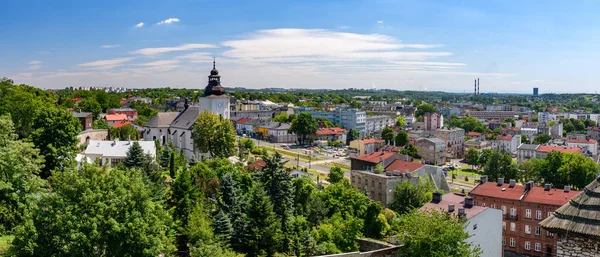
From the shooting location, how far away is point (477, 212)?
29781 mm

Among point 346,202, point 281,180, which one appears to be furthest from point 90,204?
point 346,202

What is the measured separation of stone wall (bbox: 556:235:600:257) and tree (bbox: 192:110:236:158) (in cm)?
3728

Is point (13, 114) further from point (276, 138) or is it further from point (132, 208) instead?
point (276, 138)

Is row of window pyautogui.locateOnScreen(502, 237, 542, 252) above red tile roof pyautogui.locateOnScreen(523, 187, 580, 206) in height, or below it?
below

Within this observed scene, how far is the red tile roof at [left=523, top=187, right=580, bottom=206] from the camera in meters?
37.0

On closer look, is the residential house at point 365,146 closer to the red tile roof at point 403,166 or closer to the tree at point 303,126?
the tree at point 303,126

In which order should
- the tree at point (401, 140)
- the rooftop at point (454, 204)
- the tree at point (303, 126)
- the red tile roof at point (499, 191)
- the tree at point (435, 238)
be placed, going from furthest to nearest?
the tree at point (401, 140), the tree at point (303, 126), the red tile roof at point (499, 191), the rooftop at point (454, 204), the tree at point (435, 238)

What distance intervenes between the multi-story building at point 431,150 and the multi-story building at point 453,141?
8056mm

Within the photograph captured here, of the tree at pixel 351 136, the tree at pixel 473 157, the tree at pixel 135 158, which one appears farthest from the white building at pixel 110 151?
the tree at pixel 351 136

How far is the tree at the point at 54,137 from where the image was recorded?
35.8 metres

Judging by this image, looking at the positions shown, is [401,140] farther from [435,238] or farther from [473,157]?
[435,238]

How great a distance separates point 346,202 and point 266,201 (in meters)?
10.9

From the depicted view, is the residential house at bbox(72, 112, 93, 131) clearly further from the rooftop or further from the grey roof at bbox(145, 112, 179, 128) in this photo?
the rooftop

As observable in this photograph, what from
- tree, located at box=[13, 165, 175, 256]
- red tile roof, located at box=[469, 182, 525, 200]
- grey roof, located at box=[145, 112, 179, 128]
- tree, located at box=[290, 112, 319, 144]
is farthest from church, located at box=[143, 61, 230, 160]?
tree, located at box=[290, 112, 319, 144]
